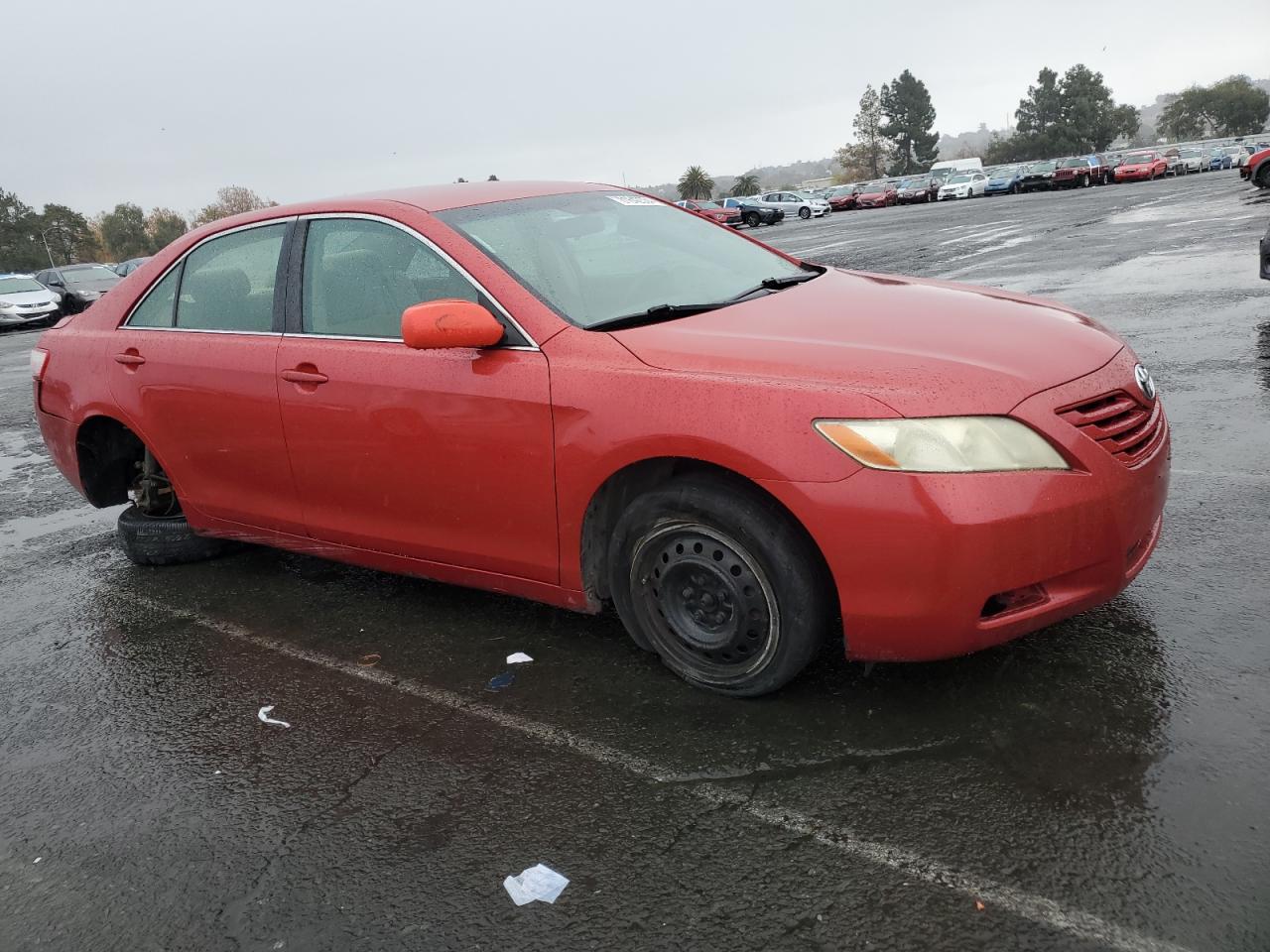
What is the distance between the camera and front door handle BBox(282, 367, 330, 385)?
13.1 feet

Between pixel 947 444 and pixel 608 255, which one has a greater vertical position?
pixel 608 255

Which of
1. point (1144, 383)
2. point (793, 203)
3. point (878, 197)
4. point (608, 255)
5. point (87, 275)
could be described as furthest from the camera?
point (878, 197)

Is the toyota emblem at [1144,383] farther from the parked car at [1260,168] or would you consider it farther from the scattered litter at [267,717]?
the parked car at [1260,168]

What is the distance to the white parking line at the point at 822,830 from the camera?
2.23m

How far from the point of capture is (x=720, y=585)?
3.22 m

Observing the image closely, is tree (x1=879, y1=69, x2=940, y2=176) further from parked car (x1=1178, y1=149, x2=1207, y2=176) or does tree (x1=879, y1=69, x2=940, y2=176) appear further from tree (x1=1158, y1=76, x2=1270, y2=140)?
parked car (x1=1178, y1=149, x2=1207, y2=176)

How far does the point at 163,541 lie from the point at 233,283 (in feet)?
4.88

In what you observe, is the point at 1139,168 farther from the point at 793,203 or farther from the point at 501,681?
the point at 501,681

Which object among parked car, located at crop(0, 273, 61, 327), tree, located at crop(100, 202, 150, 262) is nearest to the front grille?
parked car, located at crop(0, 273, 61, 327)

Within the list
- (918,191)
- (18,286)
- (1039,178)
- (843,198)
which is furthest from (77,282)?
(843,198)

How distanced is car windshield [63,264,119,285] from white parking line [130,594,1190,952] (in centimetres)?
2949

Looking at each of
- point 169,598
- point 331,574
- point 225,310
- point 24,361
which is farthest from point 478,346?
point 24,361

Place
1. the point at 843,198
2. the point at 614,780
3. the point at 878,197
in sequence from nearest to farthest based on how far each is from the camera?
1. the point at 614,780
2. the point at 878,197
3. the point at 843,198

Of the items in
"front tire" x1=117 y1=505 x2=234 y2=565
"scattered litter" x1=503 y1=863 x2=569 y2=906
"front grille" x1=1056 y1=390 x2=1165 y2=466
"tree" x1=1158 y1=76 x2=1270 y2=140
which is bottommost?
"scattered litter" x1=503 y1=863 x2=569 y2=906
